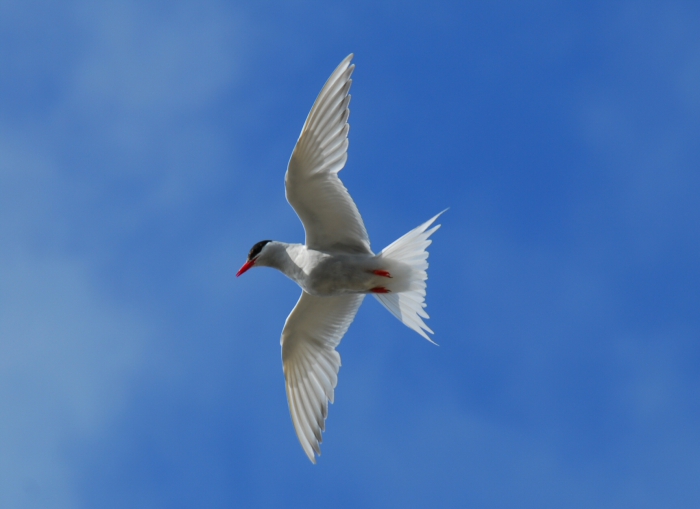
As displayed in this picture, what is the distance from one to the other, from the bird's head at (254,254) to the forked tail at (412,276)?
1328 mm

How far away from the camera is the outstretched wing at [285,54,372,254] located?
25.1 ft

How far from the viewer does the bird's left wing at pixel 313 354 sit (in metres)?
8.94

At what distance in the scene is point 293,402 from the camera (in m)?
9.16

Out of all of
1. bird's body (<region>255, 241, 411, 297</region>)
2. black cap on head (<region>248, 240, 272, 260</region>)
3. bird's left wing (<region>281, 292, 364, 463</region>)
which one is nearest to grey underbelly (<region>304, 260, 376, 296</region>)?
bird's body (<region>255, 241, 411, 297</region>)

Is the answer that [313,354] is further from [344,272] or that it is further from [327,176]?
[327,176]

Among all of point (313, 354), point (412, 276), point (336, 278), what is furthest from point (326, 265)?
point (313, 354)

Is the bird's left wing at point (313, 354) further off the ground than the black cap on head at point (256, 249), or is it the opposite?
the black cap on head at point (256, 249)

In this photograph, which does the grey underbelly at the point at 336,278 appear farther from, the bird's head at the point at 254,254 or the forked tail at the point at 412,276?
the bird's head at the point at 254,254

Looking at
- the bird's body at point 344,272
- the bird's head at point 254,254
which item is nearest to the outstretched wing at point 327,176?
the bird's body at point 344,272

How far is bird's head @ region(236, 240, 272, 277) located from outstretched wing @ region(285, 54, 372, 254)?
639 mm

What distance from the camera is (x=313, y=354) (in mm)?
9164

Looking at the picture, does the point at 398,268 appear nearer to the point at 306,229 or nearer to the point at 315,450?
the point at 306,229

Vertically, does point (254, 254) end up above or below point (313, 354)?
above

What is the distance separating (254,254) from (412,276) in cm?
180
